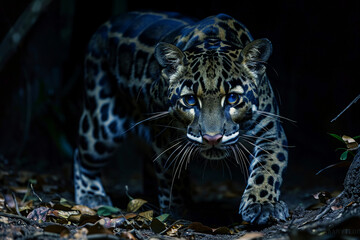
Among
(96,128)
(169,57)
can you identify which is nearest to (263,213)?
(169,57)

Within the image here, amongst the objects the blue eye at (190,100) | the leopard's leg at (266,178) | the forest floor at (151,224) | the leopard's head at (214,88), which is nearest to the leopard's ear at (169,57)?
the leopard's head at (214,88)

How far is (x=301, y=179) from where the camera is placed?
8453mm

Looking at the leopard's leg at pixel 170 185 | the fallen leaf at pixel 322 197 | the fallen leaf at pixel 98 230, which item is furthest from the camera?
the leopard's leg at pixel 170 185

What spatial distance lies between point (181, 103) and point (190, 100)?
8 cm

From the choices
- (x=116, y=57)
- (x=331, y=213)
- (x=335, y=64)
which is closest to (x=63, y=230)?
(x=331, y=213)

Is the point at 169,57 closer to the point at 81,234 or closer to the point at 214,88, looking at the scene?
the point at 214,88

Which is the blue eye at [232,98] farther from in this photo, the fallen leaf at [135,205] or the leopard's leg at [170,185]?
the fallen leaf at [135,205]

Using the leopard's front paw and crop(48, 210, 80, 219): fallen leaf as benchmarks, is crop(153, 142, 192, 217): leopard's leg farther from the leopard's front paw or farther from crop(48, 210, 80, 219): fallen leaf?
the leopard's front paw

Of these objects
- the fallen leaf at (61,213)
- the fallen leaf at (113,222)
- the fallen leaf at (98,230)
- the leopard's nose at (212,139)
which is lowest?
the fallen leaf at (61,213)

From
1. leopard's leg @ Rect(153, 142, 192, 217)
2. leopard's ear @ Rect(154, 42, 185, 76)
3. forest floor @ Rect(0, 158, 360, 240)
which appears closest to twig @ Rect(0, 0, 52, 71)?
forest floor @ Rect(0, 158, 360, 240)

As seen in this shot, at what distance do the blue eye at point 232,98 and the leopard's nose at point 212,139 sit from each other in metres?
0.32

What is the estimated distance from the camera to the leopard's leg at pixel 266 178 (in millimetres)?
3566

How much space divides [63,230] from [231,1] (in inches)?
190

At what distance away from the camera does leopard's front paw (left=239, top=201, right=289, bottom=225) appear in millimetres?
3531
